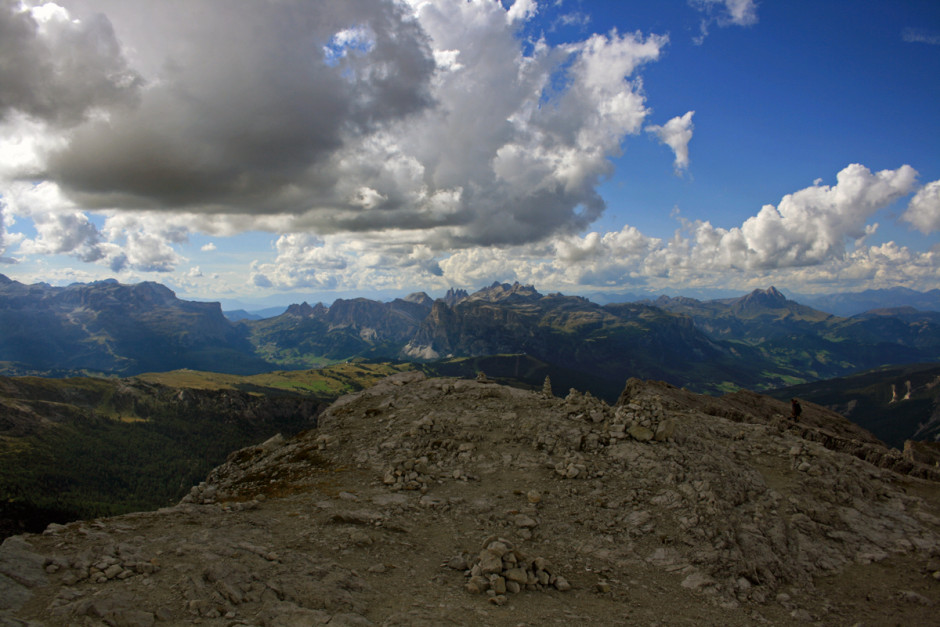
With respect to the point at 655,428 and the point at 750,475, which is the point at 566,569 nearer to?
the point at 655,428

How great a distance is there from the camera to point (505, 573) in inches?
588

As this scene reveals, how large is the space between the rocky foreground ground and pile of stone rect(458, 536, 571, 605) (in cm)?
7

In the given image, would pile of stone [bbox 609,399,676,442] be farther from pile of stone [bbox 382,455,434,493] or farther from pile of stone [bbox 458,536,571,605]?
pile of stone [bbox 382,455,434,493]

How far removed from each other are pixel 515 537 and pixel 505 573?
3612 millimetres

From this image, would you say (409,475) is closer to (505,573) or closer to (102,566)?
(505,573)

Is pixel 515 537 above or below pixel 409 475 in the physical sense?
below

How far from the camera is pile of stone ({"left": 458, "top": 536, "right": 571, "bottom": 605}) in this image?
47.2 ft

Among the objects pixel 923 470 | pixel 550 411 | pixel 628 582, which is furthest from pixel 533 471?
pixel 923 470

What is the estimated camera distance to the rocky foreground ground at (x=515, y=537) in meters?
12.6

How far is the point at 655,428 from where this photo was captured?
25.2 m

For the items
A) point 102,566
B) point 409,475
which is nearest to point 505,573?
point 409,475

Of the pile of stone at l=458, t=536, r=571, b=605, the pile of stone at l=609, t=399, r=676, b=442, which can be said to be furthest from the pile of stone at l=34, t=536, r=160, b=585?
the pile of stone at l=609, t=399, r=676, b=442

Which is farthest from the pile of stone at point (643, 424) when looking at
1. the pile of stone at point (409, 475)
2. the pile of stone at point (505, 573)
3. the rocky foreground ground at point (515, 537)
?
the pile of stone at point (409, 475)

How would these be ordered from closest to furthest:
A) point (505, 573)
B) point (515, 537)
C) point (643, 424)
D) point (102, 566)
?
1. point (102, 566)
2. point (505, 573)
3. point (515, 537)
4. point (643, 424)
